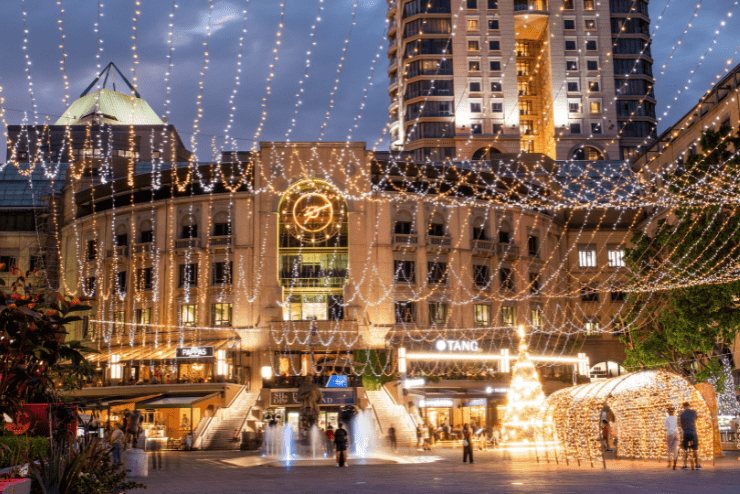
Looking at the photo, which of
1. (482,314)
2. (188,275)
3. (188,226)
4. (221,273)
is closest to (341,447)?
(221,273)

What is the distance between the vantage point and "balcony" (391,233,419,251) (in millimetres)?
47469

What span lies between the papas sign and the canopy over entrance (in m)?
22.7

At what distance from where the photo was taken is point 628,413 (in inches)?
885

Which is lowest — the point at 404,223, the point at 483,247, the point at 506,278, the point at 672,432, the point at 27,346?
the point at 672,432

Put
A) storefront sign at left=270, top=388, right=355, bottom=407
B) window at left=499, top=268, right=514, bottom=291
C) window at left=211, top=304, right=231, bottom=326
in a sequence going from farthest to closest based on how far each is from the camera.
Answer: window at left=499, top=268, right=514, bottom=291
window at left=211, top=304, right=231, bottom=326
storefront sign at left=270, top=388, right=355, bottom=407

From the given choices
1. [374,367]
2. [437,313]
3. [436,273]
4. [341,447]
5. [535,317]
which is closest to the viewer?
[341,447]

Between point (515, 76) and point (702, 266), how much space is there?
64.7m

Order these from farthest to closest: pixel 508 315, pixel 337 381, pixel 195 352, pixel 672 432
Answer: pixel 508 315
pixel 337 381
pixel 195 352
pixel 672 432

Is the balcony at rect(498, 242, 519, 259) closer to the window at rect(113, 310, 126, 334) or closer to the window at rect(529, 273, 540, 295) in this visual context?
the window at rect(529, 273, 540, 295)

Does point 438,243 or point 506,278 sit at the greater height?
point 438,243

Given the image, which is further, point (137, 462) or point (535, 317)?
point (535, 317)

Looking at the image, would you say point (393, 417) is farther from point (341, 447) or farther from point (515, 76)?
point (515, 76)

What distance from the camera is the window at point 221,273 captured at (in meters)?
47.0

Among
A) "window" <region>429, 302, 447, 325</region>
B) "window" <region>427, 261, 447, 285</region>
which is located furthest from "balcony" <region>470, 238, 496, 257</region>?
"window" <region>429, 302, 447, 325</region>
